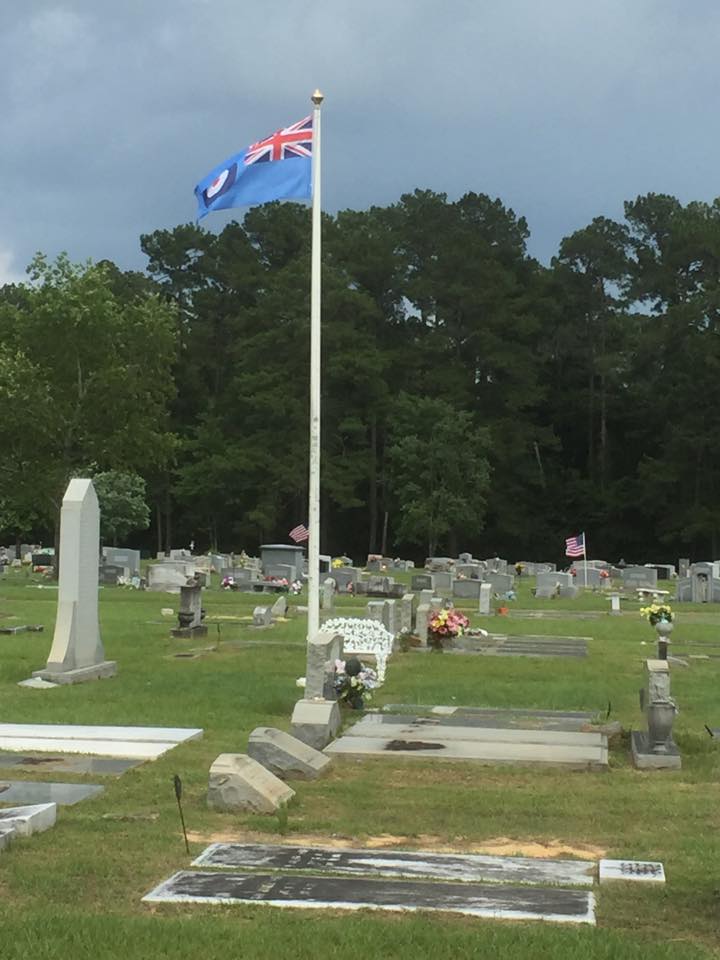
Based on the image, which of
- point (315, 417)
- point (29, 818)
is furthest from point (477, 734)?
point (29, 818)

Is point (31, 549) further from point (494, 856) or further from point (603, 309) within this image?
point (494, 856)

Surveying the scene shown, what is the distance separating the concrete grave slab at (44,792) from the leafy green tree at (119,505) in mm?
44544

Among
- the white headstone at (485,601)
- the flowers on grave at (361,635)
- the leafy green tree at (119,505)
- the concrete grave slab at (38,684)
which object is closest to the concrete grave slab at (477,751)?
the concrete grave slab at (38,684)

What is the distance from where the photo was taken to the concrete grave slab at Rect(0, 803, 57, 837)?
21.0 ft

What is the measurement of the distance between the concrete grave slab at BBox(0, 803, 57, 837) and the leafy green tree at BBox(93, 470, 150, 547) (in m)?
45.9

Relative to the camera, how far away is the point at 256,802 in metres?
7.17

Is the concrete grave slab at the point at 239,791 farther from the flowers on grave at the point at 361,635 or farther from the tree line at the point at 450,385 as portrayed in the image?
the tree line at the point at 450,385

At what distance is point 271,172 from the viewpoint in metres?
13.9

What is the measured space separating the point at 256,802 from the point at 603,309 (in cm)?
6318

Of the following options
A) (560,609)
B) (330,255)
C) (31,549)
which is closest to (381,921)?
(560,609)

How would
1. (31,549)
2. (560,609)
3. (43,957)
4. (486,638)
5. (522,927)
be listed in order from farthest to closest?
(31,549) → (560,609) → (486,638) → (522,927) → (43,957)

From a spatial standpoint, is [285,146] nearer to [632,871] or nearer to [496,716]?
[496,716]

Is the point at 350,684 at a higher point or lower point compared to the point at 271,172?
lower

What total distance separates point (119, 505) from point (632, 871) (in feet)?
158
